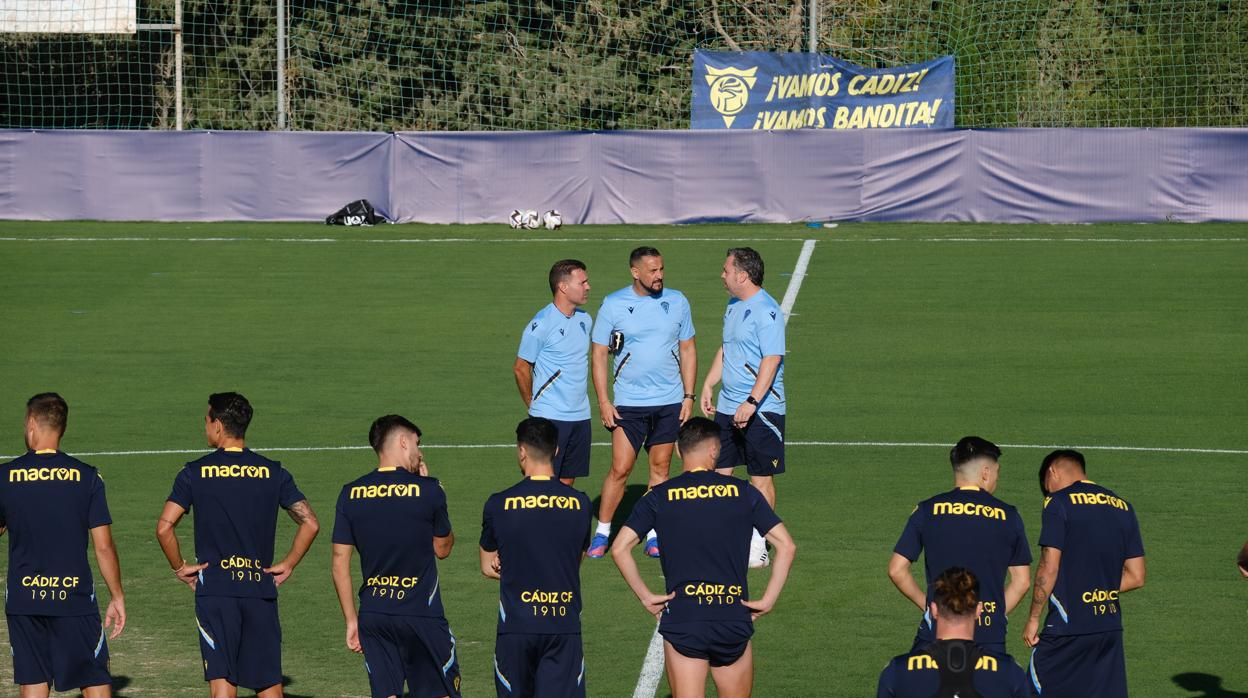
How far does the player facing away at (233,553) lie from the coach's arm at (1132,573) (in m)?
4.45

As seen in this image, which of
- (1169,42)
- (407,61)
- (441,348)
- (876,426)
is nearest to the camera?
(876,426)

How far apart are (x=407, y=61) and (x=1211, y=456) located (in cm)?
3274

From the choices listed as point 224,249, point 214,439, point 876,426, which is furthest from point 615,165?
point 214,439

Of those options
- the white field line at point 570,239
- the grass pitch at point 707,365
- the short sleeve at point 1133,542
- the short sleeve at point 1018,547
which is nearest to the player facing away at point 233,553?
the grass pitch at point 707,365

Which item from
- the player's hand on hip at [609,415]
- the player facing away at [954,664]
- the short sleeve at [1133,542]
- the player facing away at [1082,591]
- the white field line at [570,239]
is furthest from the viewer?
the white field line at [570,239]

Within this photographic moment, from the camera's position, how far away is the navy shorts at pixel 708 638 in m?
8.54

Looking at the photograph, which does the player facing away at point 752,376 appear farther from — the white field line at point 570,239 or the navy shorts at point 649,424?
the white field line at point 570,239

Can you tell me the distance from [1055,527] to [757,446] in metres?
4.22

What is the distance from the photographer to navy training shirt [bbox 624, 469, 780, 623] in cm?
849

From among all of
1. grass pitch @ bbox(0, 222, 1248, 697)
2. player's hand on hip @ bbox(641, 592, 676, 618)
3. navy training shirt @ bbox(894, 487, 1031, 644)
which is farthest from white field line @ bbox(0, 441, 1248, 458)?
player's hand on hip @ bbox(641, 592, 676, 618)

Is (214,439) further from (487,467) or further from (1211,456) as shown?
(1211,456)

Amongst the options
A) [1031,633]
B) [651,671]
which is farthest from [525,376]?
[1031,633]

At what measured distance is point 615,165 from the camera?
120 ft

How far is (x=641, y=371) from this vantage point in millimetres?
13125
